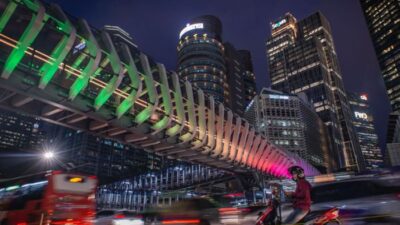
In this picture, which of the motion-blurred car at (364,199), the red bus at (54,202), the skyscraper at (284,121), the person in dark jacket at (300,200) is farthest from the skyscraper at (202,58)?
the person in dark jacket at (300,200)

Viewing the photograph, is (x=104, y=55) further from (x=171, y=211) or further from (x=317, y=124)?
(x=317, y=124)

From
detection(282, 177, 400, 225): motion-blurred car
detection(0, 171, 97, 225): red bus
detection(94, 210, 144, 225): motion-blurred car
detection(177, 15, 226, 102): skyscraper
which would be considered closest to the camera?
detection(282, 177, 400, 225): motion-blurred car

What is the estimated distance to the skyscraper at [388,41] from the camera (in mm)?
156250

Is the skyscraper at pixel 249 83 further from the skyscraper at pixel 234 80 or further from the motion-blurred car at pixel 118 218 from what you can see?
the motion-blurred car at pixel 118 218

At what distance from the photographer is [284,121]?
399ft

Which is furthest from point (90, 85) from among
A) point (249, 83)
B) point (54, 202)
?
point (249, 83)

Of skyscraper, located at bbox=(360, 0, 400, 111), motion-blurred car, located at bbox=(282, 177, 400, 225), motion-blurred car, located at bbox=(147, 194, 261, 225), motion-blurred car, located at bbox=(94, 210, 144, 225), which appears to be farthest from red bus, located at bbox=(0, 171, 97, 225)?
skyscraper, located at bbox=(360, 0, 400, 111)

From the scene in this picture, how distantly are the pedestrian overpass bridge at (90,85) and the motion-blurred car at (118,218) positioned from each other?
551 centimetres

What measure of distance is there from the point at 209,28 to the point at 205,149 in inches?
4630

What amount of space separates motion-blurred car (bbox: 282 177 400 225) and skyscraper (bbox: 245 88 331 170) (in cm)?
10604

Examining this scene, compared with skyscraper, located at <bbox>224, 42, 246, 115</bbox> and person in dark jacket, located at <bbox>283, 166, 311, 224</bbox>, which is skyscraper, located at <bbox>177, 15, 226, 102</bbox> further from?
person in dark jacket, located at <bbox>283, 166, 311, 224</bbox>

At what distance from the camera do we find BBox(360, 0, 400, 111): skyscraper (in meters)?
156

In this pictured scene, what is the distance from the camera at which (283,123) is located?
121 metres

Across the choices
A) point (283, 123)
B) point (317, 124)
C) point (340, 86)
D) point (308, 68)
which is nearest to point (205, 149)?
point (283, 123)
